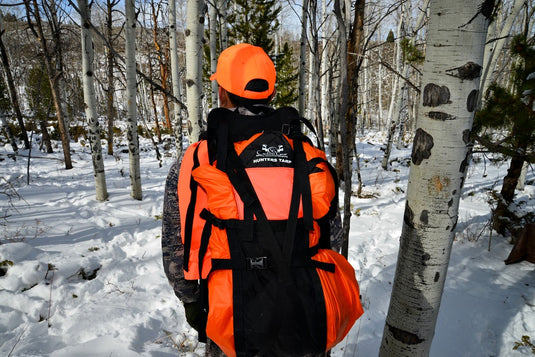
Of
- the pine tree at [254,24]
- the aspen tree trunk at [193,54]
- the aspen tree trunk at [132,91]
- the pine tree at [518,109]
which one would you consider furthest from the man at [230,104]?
the pine tree at [254,24]

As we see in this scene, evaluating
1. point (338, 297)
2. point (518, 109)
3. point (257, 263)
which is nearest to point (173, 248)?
point (257, 263)

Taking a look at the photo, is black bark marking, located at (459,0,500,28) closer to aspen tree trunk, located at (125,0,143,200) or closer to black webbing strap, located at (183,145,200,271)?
black webbing strap, located at (183,145,200,271)

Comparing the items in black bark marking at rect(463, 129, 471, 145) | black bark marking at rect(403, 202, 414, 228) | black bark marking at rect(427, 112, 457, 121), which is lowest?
black bark marking at rect(403, 202, 414, 228)

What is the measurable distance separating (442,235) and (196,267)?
1.18m

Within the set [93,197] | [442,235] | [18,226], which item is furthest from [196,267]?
[93,197]

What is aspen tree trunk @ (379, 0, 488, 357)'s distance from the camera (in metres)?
1.14

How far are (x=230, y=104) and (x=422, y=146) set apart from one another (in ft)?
3.15

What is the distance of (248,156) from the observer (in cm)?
117

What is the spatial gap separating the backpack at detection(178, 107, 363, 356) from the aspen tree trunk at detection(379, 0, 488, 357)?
1.39 feet

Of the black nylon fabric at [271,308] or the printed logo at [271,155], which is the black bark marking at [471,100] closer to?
the printed logo at [271,155]

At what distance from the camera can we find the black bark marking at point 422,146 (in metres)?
1.27

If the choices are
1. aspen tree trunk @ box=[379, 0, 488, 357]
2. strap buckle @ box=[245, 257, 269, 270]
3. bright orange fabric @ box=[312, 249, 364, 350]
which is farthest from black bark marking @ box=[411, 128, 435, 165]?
strap buckle @ box=[245, 257, 269, 270]

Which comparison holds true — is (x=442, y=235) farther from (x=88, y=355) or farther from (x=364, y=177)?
(x=364, y=177)

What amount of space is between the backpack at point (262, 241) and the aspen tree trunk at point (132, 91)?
18.0 ft
